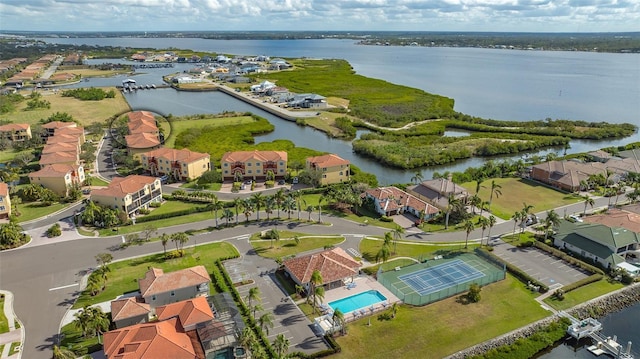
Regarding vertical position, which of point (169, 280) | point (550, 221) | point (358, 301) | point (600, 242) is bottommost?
point (358, 301)

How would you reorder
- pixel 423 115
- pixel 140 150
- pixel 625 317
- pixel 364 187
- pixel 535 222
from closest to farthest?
pixel 625 317
pixel 535 222
pixel 364 187
pixel 140 150
pixel 423 115

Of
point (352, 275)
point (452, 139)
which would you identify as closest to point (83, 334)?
point (352, 275)

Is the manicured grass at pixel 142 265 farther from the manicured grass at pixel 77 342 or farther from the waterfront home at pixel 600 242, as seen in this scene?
the waterfront home at pixel 600 242

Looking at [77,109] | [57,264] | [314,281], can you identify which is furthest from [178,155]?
[77,109]

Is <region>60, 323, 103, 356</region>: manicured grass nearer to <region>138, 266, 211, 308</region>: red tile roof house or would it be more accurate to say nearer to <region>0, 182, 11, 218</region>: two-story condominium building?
<region>138, 266, 211, 308</region>: red tile roof house

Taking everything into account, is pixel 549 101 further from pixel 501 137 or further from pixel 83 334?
pixel 83 334

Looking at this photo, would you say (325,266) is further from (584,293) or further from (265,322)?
(584,293)
